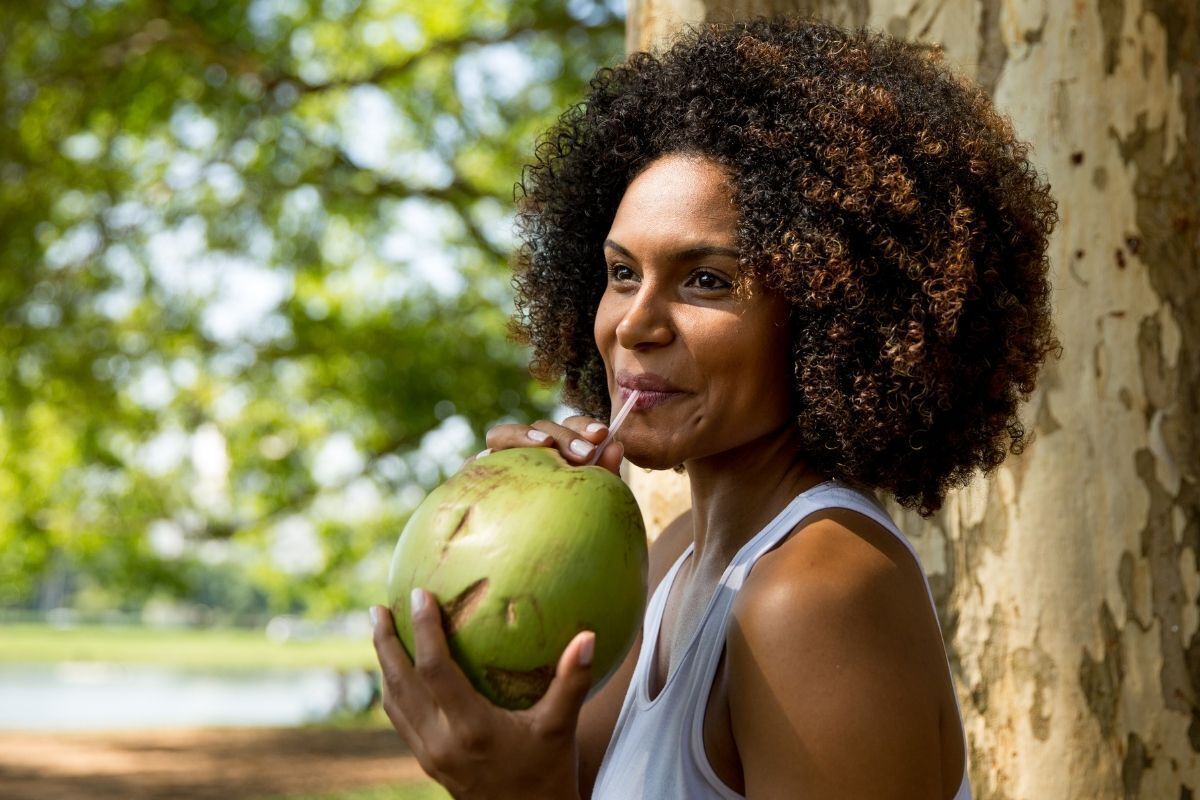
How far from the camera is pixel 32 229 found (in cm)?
1170

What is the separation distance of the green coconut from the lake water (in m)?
20.4

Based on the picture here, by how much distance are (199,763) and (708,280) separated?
16.2 metres

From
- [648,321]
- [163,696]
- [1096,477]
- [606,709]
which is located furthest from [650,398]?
[163,696]

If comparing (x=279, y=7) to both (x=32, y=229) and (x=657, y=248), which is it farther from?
(x=657, y=248)

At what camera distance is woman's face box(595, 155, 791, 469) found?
6.44ft

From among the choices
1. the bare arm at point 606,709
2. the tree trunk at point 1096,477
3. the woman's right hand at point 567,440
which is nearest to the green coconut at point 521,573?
the woman's right hand at point 567,440

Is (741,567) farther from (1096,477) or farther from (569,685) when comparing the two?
(1096,477)

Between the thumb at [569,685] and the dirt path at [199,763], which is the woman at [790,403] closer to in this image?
the thumb at [569,685]

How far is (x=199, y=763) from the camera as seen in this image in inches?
653

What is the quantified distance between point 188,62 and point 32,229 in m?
2.14

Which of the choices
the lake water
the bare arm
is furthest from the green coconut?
the lake water

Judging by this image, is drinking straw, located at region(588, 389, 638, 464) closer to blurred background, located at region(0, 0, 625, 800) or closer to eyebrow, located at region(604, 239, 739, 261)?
eyebrow, located at region(604, 239, 739, 261)

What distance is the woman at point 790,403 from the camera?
5.48ft

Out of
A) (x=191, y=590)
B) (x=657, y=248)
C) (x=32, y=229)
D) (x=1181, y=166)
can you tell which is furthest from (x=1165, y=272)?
(x=191, y=590)
